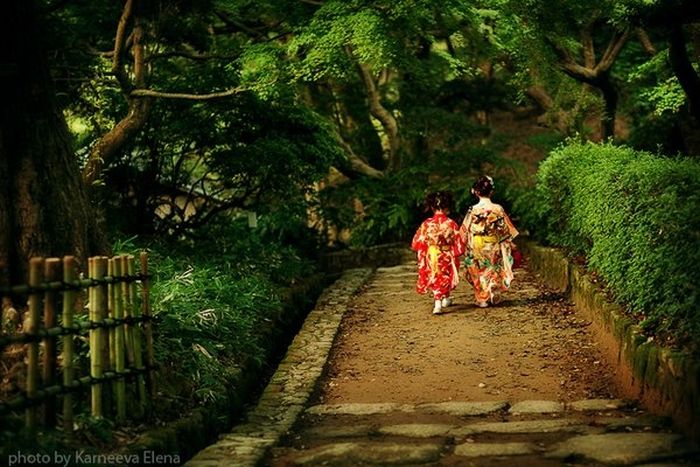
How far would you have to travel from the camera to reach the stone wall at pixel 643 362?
6.36 metres

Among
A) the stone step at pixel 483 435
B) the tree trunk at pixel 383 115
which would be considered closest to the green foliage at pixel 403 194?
the tree trunk at pixel 383 115

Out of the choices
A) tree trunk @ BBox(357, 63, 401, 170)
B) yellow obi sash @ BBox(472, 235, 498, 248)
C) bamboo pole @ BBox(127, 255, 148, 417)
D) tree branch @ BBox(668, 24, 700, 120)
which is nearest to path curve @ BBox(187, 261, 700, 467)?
bamboo pole @ BBox(127, 255, 148, 417)

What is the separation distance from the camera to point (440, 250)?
12.6 meters

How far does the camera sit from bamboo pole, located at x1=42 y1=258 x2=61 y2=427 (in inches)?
231

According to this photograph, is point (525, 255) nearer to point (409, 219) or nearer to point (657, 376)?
point (409, 219)

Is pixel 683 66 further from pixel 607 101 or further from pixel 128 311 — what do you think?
pixel 128 311

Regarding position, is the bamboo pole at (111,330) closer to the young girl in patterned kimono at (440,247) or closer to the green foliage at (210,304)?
the green foliage at (210,304)

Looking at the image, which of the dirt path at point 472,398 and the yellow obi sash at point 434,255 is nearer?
the dirt path at point 472,398

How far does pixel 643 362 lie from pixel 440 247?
206 inches

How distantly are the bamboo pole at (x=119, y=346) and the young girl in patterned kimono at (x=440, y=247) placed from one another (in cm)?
637

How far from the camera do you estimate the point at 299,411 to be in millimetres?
8188

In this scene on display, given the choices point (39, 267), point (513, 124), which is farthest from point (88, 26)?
point (513, 124)

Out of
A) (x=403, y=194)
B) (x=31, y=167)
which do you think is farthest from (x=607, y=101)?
(x=31, y=167)

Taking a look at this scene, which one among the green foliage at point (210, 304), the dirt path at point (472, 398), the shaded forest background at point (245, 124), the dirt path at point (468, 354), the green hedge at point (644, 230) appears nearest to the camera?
the dirt path at point (472, 398)
